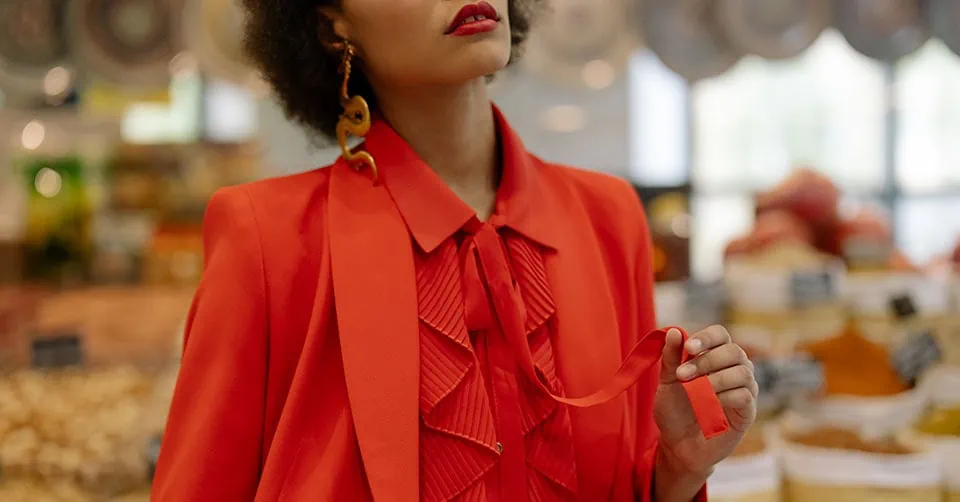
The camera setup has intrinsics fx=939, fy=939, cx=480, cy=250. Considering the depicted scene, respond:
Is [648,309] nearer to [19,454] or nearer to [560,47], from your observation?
[19,454]

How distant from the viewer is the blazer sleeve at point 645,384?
1.16 metres

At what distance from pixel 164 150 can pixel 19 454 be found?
192cm

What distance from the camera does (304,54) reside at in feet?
3.93

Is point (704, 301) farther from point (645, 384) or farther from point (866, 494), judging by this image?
point (645, 384)

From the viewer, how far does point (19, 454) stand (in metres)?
1.81

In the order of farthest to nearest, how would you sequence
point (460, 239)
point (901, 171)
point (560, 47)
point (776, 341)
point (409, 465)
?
1. point (901, 171)
2. point (560, 47)
3. point (776, 341)
4. point (460, 239)
5. point (409, 465)

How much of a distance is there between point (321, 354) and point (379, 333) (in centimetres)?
7

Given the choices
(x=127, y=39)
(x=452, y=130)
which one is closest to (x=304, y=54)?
(x=452, y=130)

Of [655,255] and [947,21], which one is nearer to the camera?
[947,21]

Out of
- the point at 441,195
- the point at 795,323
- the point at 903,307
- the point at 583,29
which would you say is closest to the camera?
the point at 441,195

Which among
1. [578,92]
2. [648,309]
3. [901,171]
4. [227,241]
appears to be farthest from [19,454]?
[901,171]

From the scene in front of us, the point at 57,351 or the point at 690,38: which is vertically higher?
the point at 690,38

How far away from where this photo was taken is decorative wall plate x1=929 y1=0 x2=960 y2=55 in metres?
2.52

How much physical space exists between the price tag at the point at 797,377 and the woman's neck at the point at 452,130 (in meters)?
1.06
